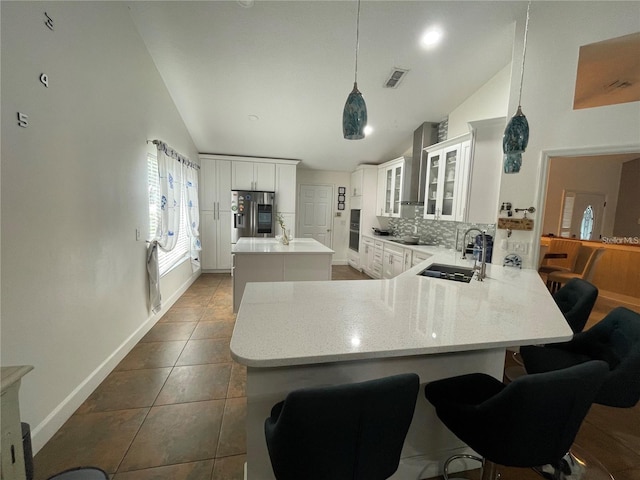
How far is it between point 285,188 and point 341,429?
17.6ft

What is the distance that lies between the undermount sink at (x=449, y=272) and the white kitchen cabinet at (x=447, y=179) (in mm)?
915

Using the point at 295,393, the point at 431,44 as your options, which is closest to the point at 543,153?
the point at 431,44

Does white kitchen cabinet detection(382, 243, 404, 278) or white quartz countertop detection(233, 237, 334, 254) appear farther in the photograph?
white kitchen cabinet detection(382, 243, 404, 278)

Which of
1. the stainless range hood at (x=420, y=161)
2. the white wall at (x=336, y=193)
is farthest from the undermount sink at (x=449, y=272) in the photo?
the white wall at (x=336, y=193)

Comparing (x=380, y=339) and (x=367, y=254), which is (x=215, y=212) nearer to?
(x=367, y=254)

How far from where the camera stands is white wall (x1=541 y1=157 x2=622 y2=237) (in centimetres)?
542

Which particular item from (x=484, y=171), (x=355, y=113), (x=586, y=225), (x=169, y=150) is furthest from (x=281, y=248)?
(x=586, y=225)

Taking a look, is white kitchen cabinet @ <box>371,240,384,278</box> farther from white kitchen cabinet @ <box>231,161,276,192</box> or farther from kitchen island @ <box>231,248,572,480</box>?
kitchen island @ <box>231,248,572,480</box>

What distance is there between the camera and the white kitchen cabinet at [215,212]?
215 inches

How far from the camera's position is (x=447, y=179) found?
146 inches

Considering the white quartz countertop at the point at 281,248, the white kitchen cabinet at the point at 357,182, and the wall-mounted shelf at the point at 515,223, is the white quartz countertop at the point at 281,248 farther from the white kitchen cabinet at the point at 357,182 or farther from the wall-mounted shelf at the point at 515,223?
the white kitchen cabinet at the point at 357,182

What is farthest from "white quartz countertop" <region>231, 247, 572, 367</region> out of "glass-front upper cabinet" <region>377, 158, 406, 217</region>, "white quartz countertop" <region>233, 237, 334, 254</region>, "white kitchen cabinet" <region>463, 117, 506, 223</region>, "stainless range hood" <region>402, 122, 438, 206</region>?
"glass-front upper cabinet" <region>377, 158, 406, 217</region>

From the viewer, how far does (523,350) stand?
1648 mm

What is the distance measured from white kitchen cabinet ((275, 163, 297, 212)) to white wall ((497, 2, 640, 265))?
3953mm
